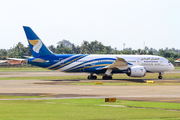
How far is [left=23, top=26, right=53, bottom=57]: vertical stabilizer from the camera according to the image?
47031 mm

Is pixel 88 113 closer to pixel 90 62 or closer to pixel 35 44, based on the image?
pixel 35 44

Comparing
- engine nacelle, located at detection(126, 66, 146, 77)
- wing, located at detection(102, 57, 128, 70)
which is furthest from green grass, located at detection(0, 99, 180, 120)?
wing, located at detection(102, 57, 128, 70)

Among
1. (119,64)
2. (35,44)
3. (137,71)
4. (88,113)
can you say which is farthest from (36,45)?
(88,113)

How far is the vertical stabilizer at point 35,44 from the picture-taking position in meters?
47.0

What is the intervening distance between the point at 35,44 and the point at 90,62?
31.2ft

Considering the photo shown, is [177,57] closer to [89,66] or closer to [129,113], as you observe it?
[89,66]

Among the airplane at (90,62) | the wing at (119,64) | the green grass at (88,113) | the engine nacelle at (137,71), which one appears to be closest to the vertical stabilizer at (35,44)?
the airplane at (90,62)

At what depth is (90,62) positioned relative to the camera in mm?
49781

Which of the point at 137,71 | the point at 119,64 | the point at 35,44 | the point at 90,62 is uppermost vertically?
the point at 35,44

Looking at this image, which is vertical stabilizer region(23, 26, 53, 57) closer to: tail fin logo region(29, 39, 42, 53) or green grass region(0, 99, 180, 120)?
tail fin logo region(29, 39, 42, 53)

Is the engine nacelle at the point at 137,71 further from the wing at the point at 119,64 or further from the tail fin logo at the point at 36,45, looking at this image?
the tail fin logo at the point at 36,45

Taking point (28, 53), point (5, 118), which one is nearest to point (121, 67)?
point (5, 118)

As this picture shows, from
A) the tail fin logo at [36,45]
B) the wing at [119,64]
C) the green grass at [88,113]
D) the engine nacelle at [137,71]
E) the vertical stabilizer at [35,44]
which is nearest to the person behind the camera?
the green grass at [88,113]

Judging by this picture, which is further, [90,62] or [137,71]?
[90,62]
